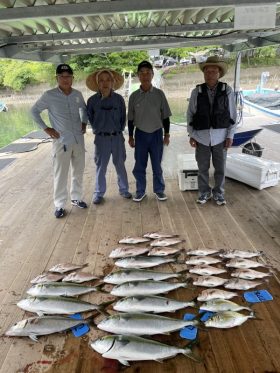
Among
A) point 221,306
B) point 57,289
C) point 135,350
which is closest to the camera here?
point 135,350

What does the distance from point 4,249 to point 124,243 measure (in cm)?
124

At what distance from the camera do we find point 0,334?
2.12 m

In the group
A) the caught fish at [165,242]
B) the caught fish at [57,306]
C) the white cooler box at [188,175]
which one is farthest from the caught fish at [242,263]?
the white cooler box at [188,175]

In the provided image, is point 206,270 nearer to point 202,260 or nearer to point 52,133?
point 202,260

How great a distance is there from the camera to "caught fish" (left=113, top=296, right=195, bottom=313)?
7.06ft

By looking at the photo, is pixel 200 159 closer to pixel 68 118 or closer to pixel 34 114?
pixel 68 118

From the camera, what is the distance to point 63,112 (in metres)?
3.80

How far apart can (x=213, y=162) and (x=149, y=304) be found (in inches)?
94.7

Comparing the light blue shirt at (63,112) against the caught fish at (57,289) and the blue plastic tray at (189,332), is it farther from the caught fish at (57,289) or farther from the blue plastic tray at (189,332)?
the blue plastic tray at (189,332)

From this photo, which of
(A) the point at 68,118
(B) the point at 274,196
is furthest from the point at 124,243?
(B) the point at 274,196

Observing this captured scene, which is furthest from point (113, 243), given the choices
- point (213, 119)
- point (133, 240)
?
point (213, 119)

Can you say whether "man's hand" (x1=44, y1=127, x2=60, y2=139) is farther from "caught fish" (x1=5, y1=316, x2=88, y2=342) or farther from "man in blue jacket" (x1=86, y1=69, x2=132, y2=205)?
"caught fish" (x1=5, y1=316, x2=88, y2=342)

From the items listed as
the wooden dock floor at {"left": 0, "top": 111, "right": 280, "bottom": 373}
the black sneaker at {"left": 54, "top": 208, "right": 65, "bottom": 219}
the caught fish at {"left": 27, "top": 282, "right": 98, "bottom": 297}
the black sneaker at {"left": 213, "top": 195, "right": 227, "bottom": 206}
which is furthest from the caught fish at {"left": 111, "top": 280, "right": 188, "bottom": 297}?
the black sneaker at {"left": 213, "top": 195, "right": 227, "bottom": 206}

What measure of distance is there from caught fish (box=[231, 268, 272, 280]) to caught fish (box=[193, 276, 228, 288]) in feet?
0.45
